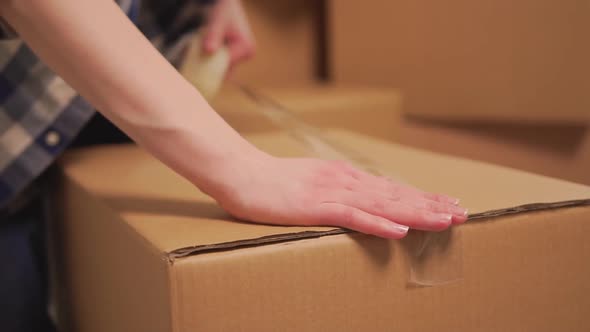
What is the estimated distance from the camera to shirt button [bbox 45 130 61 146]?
627 mm

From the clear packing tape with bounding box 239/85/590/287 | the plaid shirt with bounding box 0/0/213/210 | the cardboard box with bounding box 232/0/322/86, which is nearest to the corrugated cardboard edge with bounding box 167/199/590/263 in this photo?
the clear packing tape with bounding box 239/85/590/287

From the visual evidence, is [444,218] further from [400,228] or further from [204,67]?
[204,67]

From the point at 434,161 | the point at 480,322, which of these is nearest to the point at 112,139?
the point at 434,161

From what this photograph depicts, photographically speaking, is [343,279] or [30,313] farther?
[30,313]

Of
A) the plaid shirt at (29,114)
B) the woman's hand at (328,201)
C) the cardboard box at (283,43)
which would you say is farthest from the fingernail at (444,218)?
the cardboard box at (283,43)

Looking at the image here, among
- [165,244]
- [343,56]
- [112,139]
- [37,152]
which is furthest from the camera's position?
[343,56]

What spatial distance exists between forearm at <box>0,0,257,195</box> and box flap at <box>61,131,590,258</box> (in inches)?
1.6

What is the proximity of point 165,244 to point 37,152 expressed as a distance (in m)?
0.28

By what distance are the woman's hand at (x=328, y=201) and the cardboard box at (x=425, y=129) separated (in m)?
0.39

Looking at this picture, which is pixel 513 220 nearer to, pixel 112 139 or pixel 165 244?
pixel 165 244

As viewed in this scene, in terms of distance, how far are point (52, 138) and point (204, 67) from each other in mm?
204

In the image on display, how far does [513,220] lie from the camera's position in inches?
18.0

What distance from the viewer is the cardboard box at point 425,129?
0.89 m

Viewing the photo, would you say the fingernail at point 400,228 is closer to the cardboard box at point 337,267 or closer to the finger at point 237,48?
the cardboard box at point 337,267
